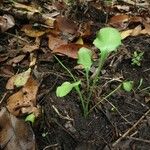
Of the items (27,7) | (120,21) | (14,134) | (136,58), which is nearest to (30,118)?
(14,134)

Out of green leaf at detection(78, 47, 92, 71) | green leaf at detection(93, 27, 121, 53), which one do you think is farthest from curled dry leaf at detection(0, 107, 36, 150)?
green leaf at detection(93, 27, 121, 53)

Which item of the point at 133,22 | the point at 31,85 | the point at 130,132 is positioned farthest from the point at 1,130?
the point at 133,22

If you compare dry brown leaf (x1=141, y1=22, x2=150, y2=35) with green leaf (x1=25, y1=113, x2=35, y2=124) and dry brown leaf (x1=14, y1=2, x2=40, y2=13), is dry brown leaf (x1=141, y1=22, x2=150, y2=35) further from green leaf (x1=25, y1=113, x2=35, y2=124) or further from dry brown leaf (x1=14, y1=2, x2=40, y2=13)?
green leaf (x1=25, y1=113, x2=35, y2=124)

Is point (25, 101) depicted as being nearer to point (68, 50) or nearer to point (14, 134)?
point (14, 134)

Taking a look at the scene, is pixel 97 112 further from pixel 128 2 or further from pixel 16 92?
pixel 128 2

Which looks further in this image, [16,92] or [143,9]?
[143,9]

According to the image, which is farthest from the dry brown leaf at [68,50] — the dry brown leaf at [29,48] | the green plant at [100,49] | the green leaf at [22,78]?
the green plant at [100,49]

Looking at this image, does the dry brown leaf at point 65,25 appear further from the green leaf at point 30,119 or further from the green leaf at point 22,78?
the green leaf at point 30,119
